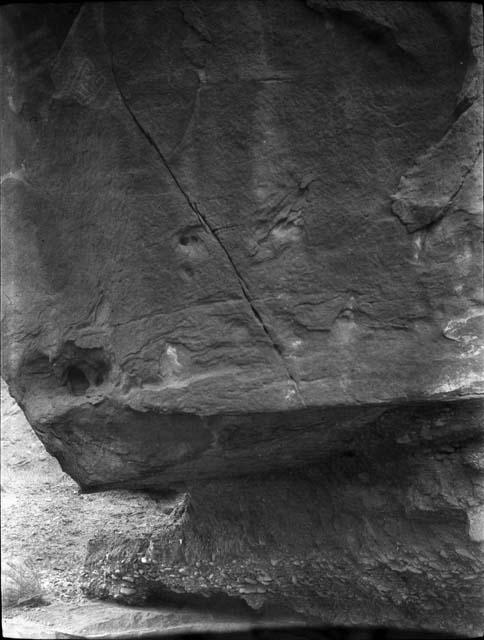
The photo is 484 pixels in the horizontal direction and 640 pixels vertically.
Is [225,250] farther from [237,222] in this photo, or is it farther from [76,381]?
[76,381]

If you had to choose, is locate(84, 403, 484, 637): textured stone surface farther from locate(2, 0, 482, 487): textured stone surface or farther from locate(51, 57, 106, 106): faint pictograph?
locate(51, 57, 106, 106): faint pictograph

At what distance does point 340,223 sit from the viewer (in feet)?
4.18

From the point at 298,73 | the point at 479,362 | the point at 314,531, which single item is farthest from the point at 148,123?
the point at 314,531

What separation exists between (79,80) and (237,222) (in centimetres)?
34

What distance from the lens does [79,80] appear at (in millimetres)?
1265

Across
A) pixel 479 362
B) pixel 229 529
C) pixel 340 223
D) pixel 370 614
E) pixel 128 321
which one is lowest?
pixel 370 614

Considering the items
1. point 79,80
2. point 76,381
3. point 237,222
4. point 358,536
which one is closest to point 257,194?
point 237,222

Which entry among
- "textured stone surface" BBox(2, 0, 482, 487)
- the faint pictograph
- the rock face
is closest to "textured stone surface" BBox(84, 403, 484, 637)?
the rock face

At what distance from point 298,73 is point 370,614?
108 centimetres

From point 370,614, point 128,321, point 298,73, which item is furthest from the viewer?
point 370,614

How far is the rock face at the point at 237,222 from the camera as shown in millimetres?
1223

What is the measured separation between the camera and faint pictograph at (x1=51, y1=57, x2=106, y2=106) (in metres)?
1.26

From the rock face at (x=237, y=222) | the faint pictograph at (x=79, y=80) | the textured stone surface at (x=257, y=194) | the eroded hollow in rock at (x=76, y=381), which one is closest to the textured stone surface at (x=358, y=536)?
the rock face at (x=237, y=222)

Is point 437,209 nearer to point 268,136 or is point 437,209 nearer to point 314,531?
point 268,136
